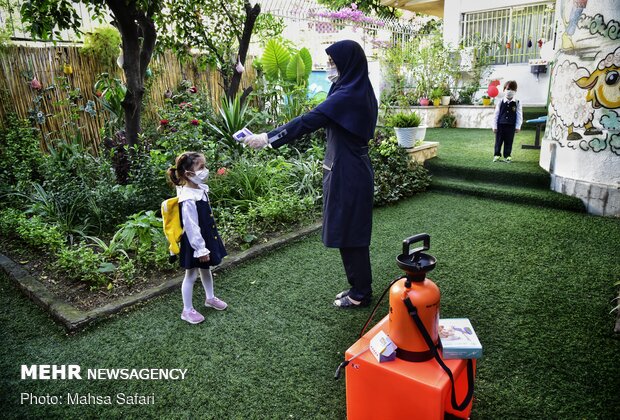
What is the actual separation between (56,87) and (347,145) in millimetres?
5909

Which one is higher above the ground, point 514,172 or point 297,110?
point 297,110

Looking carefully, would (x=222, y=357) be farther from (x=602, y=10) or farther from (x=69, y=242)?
(x=602, y=10)

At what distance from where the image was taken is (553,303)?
304 centimetres

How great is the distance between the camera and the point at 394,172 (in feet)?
20.5

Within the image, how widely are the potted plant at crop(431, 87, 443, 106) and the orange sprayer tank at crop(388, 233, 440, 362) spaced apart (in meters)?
9.94

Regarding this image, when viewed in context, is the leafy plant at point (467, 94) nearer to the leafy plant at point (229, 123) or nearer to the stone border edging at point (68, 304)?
the leafy plant at point (229, 123)

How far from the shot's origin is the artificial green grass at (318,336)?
2205 mm

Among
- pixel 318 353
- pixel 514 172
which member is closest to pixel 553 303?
pixel 318 353

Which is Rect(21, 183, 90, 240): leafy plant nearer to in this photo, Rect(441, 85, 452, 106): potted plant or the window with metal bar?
Rect(441, 85, 452, 106): potted plant

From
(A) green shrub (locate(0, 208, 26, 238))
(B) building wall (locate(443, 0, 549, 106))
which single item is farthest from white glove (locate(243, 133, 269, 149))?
(B) building wall (locate(443, 0, 549, 106))

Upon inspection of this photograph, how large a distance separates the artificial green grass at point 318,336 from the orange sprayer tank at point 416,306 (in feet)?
0.65

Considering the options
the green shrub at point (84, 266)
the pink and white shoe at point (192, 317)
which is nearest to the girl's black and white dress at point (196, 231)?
the pink and white shoe at point (192, 317)

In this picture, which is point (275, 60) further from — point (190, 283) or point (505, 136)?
point (190, 283)

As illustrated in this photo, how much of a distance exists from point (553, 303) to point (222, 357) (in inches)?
97.6
